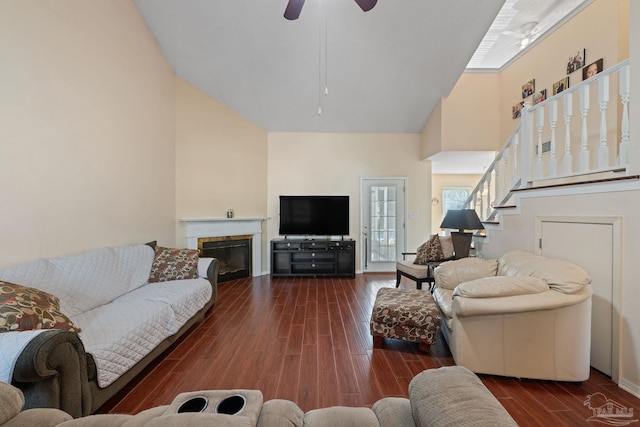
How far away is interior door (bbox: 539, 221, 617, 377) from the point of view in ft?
6.84

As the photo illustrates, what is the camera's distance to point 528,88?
4.32 meters

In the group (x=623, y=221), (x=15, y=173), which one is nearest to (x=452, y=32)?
(x=623, y=221)

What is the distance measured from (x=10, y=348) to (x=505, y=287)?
9.49 feet

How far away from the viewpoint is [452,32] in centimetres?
364

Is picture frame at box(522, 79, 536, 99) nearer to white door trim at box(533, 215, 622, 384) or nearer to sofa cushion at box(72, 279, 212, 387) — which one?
white door trim at box(533, 215, 622, 384)

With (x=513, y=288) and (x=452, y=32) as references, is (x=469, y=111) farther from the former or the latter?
(x=513, y=288)

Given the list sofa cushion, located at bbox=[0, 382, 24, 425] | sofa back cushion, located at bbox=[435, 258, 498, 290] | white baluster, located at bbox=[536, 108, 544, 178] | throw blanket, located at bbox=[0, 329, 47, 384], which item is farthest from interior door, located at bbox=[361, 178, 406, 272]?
sofa cushion, located at bbox=[0, 382, 24, 425]

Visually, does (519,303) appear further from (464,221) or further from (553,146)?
(464,221)

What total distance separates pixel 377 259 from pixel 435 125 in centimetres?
278

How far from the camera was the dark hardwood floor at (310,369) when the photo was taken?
1846 millimetres

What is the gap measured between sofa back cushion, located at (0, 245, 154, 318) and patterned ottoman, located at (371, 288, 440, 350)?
8.08 feet

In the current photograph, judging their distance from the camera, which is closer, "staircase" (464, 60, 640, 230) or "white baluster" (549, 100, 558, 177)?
"staircase" (464, 60, 640, 230)

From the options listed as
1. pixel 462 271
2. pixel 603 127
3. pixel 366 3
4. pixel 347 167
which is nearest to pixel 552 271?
pixel 462 271

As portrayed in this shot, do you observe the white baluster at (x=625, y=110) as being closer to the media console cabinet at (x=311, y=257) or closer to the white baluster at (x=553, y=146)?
the white baluster at (x=553, y=146)
